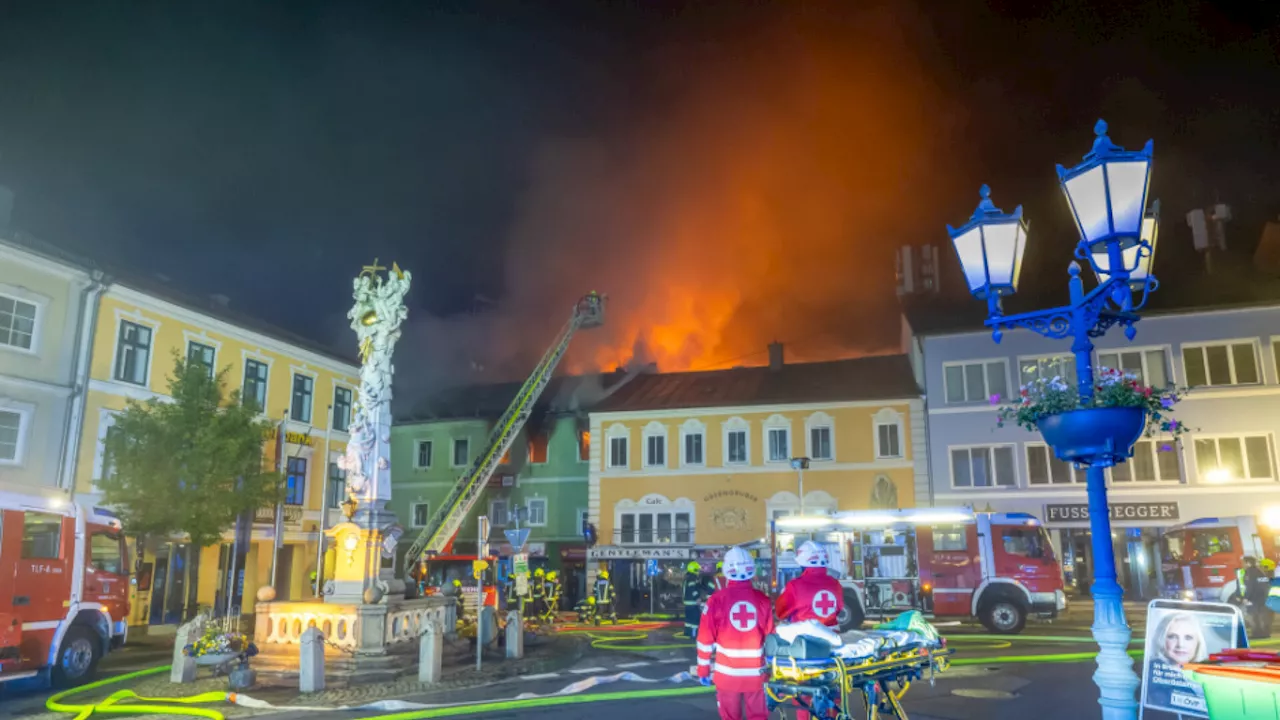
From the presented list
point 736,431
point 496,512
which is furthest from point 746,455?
point 496,512

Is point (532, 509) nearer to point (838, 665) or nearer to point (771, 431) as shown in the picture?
point (771, 431)

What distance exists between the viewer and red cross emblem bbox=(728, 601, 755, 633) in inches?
284

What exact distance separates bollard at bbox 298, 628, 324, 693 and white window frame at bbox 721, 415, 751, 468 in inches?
882

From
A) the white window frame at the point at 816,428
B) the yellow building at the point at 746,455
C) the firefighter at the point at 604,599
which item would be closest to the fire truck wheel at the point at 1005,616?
the yellow building at the point at 746,455

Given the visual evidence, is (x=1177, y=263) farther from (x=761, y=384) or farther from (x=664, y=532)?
(x=664, y=532)

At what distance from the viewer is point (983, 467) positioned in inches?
1187

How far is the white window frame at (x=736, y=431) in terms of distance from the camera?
3353cm

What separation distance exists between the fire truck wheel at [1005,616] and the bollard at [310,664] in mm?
15759

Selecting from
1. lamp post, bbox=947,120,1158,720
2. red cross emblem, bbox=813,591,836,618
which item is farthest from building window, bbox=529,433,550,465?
lamp post, bbox=947,120,1158,720

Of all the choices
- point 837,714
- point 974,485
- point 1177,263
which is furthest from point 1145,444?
point 837,714

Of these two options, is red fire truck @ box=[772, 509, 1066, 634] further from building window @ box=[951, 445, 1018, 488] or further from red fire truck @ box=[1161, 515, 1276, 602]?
building window @ box=[951, 445, 1018, 488]

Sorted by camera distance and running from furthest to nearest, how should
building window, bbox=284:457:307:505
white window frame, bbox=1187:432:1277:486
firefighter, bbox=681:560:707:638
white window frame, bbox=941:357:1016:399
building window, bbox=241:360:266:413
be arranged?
building window, bbox=284:457:307:505
white window frame, bbox=941:357:1016:399
building window, bbox=241:360:266:413
white window frame, bbox=1187:432:1277:486
firefighter, bbox=681:560:707:638

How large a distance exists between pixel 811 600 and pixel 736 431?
2646cm

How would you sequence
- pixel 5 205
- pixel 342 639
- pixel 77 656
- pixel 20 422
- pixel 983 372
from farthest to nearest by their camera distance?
pixel 983 372 → pixel 5 205 → pixel 20 422 → pixel 342 639 → pixel 77 656
